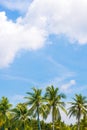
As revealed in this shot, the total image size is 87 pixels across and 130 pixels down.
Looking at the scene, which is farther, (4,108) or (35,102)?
(4,108)

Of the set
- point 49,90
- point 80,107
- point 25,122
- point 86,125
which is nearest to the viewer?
point 49,90

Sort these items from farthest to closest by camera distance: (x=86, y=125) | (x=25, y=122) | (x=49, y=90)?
(x=86, y=125)
(x=25, y=122)
(x=49, y=90)

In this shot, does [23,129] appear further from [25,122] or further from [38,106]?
[38,106]

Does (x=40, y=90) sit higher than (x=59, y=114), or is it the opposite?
(x=40, y=90)

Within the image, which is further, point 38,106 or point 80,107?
point 80,107

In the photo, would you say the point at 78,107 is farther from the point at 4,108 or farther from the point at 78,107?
the point at 4,108

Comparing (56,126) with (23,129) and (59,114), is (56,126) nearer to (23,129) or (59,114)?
(23,129)

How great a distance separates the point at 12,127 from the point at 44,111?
3811 cm

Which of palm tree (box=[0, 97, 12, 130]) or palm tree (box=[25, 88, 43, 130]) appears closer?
palm tree (box=[25, 88, 43, 130])

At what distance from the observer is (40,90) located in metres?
87.4

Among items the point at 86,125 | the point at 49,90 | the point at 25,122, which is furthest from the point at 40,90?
the point at 86,125

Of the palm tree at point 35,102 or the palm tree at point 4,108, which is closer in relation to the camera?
the palm tree at point 35,102

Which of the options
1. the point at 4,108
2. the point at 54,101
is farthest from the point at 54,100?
the point at 4,108

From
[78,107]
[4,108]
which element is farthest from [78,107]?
[4,108]
